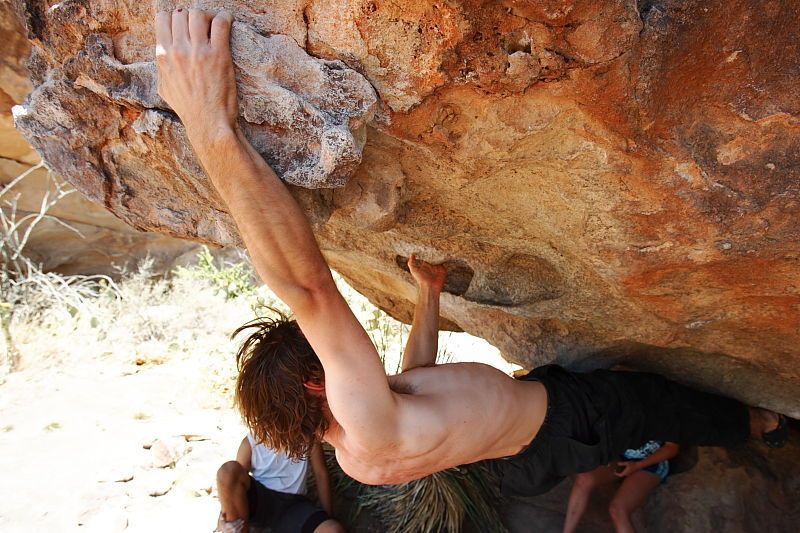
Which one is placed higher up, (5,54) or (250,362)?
(5,54)

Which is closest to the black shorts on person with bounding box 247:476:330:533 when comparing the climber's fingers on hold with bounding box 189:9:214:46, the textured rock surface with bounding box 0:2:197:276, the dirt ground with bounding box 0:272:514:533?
the dirt ground with bounding box 0:272:514:533

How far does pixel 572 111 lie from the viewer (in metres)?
1.31

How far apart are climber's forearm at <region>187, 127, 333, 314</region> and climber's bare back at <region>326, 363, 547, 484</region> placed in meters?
0.52

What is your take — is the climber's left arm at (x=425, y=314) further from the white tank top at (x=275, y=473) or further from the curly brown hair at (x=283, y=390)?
the white tank top at (x=275, y=473)

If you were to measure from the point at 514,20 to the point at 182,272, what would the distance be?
6.23 m

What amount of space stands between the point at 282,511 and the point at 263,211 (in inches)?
90.6

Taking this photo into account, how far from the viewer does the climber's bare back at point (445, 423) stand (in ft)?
5.55

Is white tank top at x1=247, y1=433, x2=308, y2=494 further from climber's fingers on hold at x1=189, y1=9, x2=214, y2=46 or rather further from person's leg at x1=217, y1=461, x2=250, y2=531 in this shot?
climber's fingers on hold at x1=189, y1=9, x2=214, y2=46

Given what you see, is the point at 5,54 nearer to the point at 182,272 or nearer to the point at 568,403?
the point at 568,403

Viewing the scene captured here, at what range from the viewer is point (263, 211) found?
125 centimetres

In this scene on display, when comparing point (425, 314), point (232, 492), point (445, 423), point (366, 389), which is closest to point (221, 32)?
point (366, 389)

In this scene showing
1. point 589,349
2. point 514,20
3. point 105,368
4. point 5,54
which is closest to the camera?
point 514,20

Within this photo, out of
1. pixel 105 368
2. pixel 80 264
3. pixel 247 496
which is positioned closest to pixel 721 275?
pixel 247 496

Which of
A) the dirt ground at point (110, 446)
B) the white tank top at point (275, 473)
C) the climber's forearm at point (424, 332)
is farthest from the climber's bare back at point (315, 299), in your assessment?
the dirt ground at point (110, 446)
